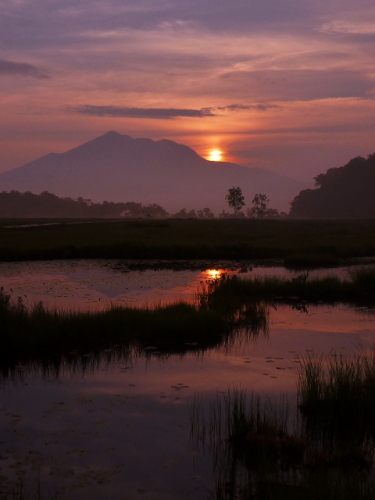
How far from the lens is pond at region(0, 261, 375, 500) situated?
7289 mm

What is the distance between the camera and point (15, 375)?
11.5 m

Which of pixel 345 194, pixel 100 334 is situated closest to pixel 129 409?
pixel 100 334

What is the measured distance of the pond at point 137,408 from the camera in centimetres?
729

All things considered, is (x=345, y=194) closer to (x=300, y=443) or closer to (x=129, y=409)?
(x=129, y=409)

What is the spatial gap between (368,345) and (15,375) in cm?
854

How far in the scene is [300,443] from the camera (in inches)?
314

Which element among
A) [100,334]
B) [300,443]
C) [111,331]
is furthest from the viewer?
[111,331]

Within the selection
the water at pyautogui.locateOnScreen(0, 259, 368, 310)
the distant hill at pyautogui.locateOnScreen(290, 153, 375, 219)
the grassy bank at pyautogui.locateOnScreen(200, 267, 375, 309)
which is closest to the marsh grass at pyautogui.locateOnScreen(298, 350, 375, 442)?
the water at pyautogui.locateOnScreen(0, 259, 368, 310)

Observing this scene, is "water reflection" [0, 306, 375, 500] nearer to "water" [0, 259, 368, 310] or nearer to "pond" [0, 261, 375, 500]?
"pond" [0, 261, 375, 500]

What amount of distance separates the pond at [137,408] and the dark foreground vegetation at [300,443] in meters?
0.38

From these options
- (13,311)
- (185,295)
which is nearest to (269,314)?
(185,295)

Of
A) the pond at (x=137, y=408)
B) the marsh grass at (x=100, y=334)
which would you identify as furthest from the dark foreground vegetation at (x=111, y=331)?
the pond at (x=137, y=408)

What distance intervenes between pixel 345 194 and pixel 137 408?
154140 millimetres

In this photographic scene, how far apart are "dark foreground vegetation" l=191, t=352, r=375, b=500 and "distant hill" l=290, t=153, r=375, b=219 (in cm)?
14517
